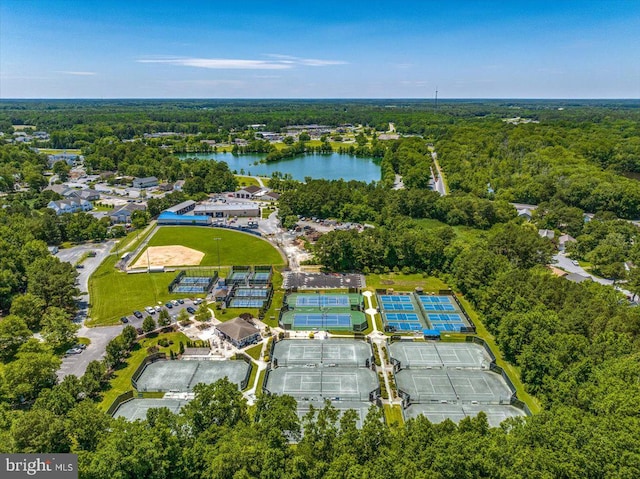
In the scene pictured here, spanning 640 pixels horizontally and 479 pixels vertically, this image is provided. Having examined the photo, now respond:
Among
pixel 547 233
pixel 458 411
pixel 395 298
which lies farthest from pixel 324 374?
pixel 547 233

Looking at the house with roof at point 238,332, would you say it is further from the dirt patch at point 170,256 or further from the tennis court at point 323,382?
the dirt patch at point 170,256

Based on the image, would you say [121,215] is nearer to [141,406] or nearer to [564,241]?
[141,406]

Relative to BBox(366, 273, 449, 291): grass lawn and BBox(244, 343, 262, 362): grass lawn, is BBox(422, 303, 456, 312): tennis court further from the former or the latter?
BBox(244, 343, 262, 362): grass lawn

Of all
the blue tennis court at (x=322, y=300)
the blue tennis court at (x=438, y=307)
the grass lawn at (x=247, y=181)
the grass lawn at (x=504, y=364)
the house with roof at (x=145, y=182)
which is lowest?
the grass lawn at (x=504, y=364)

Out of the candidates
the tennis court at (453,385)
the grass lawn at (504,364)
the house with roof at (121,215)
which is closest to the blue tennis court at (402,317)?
the grass lawn at (504,364)

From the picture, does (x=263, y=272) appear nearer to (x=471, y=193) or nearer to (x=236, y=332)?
(x=236, y=332)
